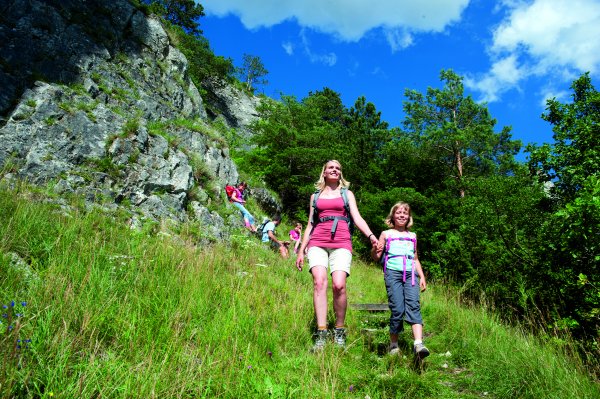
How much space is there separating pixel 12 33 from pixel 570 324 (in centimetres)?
1527

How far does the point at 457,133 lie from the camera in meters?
20.9

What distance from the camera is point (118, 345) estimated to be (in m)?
2.31

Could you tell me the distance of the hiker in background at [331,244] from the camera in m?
3.63

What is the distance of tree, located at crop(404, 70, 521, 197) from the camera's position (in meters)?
21.2

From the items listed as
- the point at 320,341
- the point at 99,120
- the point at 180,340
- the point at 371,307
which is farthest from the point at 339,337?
the point at 99,120

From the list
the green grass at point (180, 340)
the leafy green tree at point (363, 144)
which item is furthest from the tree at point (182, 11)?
the green grass at point (180, 340)

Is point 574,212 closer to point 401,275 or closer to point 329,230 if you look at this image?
point 401,275

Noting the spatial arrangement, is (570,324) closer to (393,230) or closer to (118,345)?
(393,230)

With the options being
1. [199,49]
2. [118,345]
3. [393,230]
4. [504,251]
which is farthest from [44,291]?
[199,49]

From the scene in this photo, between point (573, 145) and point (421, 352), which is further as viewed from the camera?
point (573, 145)

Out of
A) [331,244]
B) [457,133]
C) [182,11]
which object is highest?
[182,11]

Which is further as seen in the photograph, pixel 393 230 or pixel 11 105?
pixel 11 105

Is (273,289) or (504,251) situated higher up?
(504,251)

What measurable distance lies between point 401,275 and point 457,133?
1952cm
